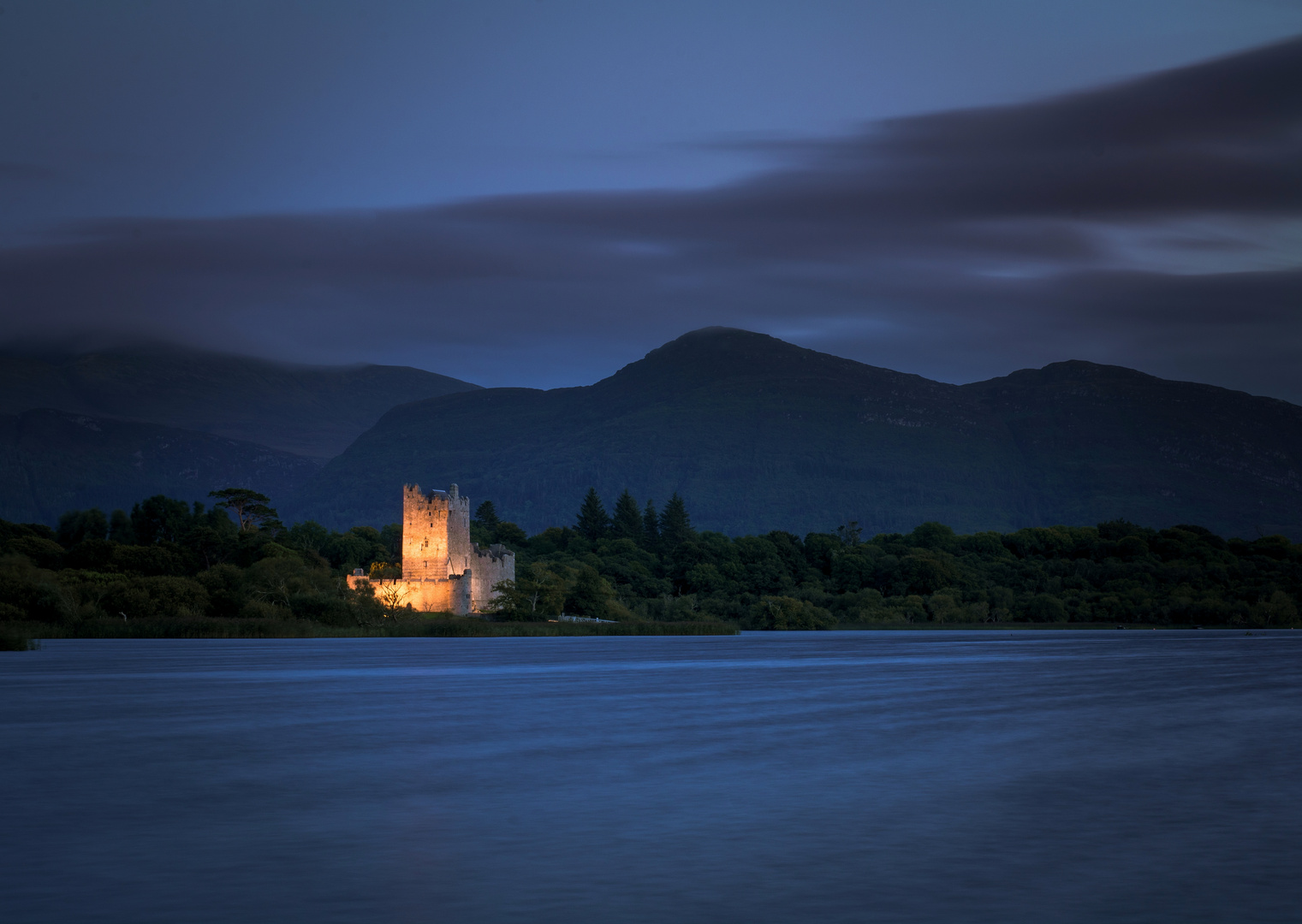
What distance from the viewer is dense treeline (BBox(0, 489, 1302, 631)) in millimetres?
82875

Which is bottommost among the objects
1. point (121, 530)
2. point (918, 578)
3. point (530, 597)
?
point (530, 597)

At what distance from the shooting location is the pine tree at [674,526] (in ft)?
513

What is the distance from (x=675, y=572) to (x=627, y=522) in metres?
29.9

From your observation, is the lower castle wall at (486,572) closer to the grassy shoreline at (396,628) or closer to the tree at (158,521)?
the grassy shoreline at (396,628)

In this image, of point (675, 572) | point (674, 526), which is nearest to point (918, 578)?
point (675, 572)

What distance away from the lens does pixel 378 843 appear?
14008mm

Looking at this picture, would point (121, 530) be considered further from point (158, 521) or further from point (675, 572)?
point (675, 572)

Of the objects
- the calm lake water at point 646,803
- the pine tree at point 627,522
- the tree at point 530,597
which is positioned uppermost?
the pine tree at point 627,522

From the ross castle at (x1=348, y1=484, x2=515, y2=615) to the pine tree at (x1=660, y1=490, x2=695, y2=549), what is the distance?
2058 inches

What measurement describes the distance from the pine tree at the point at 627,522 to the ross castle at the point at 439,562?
188 feet

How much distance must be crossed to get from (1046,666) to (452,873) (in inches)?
1640

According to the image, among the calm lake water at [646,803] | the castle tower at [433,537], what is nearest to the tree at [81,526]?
the castle tower at [433,537]

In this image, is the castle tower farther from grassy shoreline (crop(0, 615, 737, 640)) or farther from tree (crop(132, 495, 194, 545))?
tree (crop(132, 495, 194, 545))

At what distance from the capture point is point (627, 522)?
164 m
